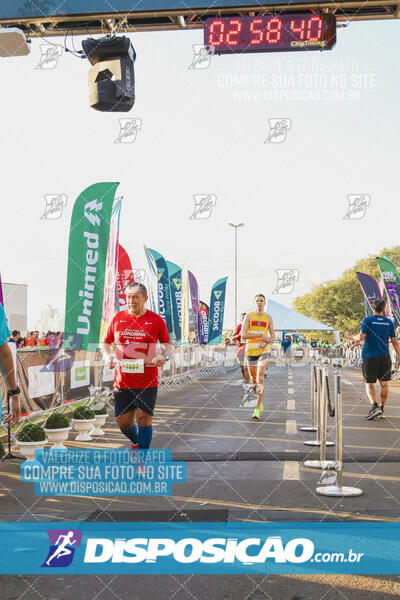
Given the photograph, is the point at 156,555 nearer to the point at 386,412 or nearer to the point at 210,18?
the point at 210,18

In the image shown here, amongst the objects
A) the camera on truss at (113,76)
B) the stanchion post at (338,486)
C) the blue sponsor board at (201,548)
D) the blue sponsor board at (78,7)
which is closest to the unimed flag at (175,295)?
the blue sponsor board at (78,7)

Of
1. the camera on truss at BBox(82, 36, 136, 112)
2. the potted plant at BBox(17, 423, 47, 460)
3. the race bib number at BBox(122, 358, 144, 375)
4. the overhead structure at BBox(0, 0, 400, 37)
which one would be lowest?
the potted plant at BBox(17, 423, 47, 460)

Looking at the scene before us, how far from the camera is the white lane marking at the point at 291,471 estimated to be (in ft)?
23.2

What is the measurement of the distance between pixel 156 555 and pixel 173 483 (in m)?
2.26

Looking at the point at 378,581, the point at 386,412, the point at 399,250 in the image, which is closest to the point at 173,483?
the point at 378,581

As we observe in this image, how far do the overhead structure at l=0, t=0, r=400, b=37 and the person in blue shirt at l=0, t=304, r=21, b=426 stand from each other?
5586 mm

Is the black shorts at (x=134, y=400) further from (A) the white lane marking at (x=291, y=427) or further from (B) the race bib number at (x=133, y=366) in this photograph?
(A) the white lane marking at (x=291, y=427)

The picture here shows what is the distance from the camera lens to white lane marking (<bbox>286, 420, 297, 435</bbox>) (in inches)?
419

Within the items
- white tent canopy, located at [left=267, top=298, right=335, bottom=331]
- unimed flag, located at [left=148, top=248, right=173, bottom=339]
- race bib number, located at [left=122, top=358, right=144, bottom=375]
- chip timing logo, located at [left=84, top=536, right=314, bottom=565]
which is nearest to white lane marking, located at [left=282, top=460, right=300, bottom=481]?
race bib number, located at [left=122, top=358, right=144, bottom=375]

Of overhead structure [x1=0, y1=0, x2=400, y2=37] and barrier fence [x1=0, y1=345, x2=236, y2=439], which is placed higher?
overhead structure [x1=0, y1=0, x2=400, y2=37]

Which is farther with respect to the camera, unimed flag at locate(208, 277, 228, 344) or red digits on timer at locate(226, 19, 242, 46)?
unimed flag at locate(208, 277, 228, 344)

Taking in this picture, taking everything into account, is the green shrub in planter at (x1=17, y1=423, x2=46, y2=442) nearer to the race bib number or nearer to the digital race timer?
the race bib number

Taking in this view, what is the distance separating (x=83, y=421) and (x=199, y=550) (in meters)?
5.37

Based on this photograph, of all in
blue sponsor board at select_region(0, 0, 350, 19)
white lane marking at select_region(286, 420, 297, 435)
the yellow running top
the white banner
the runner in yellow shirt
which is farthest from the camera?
the yellow running top
